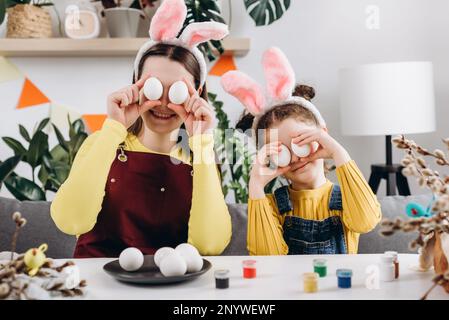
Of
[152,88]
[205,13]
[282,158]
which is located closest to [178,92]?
[152,88]

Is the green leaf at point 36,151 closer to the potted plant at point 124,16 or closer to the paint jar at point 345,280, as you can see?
the potted plant at point 124,16

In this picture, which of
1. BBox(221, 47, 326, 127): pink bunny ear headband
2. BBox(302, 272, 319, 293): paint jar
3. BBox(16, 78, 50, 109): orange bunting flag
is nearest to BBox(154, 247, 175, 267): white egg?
BBox(302, 272, 319, 293): paint jar

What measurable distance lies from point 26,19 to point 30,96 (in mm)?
348

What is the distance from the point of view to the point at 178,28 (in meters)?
1.23

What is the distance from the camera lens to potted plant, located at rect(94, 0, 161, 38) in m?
2.21

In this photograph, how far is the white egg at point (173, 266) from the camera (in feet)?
2.74

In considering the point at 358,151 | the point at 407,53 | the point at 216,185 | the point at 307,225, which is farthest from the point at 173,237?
the point at 407,53

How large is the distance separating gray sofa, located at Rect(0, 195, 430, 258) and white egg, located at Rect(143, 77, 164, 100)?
544mm

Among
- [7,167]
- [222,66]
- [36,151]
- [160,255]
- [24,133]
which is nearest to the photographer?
[160,255]

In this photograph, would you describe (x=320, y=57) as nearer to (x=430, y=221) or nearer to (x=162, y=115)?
(x=162, y=115)

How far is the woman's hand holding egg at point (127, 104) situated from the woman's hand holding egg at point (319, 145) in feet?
1.09

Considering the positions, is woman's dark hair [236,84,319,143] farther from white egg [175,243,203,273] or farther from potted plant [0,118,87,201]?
potted plant [0,118,87,201]

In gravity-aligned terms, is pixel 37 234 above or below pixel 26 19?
below
